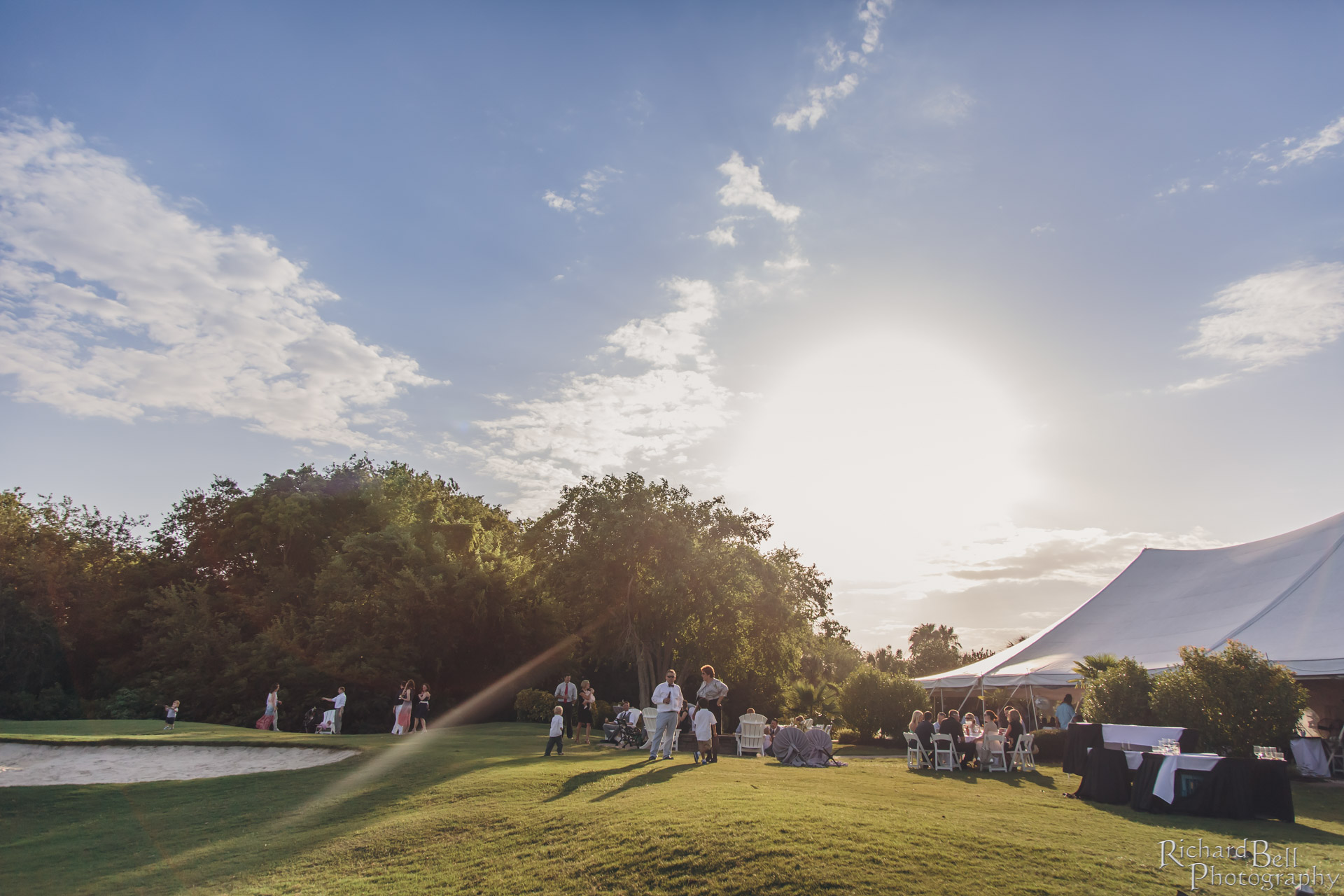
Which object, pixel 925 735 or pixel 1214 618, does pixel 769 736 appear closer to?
pixel 925 735

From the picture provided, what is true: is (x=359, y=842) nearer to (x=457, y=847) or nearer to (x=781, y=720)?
(x=457, y=847)

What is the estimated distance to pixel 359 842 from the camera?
8.98 metres

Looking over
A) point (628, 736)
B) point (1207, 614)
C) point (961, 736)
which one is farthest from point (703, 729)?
point (1207, 614)

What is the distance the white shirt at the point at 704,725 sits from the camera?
13234mm

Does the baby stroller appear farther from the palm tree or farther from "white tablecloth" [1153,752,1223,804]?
the palm tree

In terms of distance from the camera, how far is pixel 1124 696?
15.5 m

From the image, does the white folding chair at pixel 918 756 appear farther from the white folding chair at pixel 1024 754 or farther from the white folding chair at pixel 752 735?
the white folding chair at pixel 752 735

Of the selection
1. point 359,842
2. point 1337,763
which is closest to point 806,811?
point 359,842

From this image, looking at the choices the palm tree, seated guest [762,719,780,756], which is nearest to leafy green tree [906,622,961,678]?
the palm tree

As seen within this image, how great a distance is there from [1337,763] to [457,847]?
62.3 feet

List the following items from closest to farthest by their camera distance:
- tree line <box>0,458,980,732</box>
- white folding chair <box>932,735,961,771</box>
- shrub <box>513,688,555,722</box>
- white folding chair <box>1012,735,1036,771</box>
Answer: white folding chair <box>932,735,961,771</box> < white folding chair <box>1012,735,1036,771</box> < shrub <box>513,688,555,722</box> < tree line <box>0,458,980,732</box>

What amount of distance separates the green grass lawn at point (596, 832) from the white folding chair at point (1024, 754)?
252 cm

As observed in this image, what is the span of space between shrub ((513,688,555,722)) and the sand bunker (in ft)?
32.7

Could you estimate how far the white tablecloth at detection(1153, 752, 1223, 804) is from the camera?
9.52 meters
